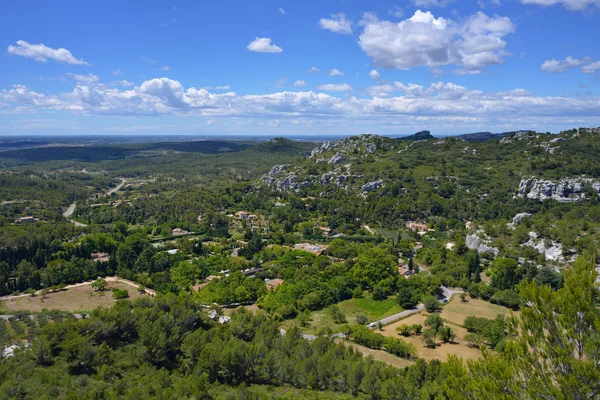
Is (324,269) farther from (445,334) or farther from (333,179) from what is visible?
(333,179)

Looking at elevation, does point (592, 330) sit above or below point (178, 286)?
above

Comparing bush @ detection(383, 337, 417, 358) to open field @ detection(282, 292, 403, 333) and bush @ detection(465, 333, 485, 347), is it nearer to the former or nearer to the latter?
bush @ detection(465, 333, 485, 347)

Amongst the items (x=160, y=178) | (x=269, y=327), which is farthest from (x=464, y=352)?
(x=160, y=178)

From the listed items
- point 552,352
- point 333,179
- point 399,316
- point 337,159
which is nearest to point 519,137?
point 337,159

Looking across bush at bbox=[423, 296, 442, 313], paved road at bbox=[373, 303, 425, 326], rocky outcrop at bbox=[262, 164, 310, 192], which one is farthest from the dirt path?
bush at bbox=[423, 296, 442, 313]

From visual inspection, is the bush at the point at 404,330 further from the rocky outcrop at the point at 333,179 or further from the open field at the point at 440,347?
the rocky outcrop at the point at 333,179

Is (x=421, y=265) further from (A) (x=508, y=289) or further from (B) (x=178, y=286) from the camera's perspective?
(B) (x=178, y=286)

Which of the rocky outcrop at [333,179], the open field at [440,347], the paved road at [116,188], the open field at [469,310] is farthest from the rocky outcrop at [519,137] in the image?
the paved road at [116,188]
